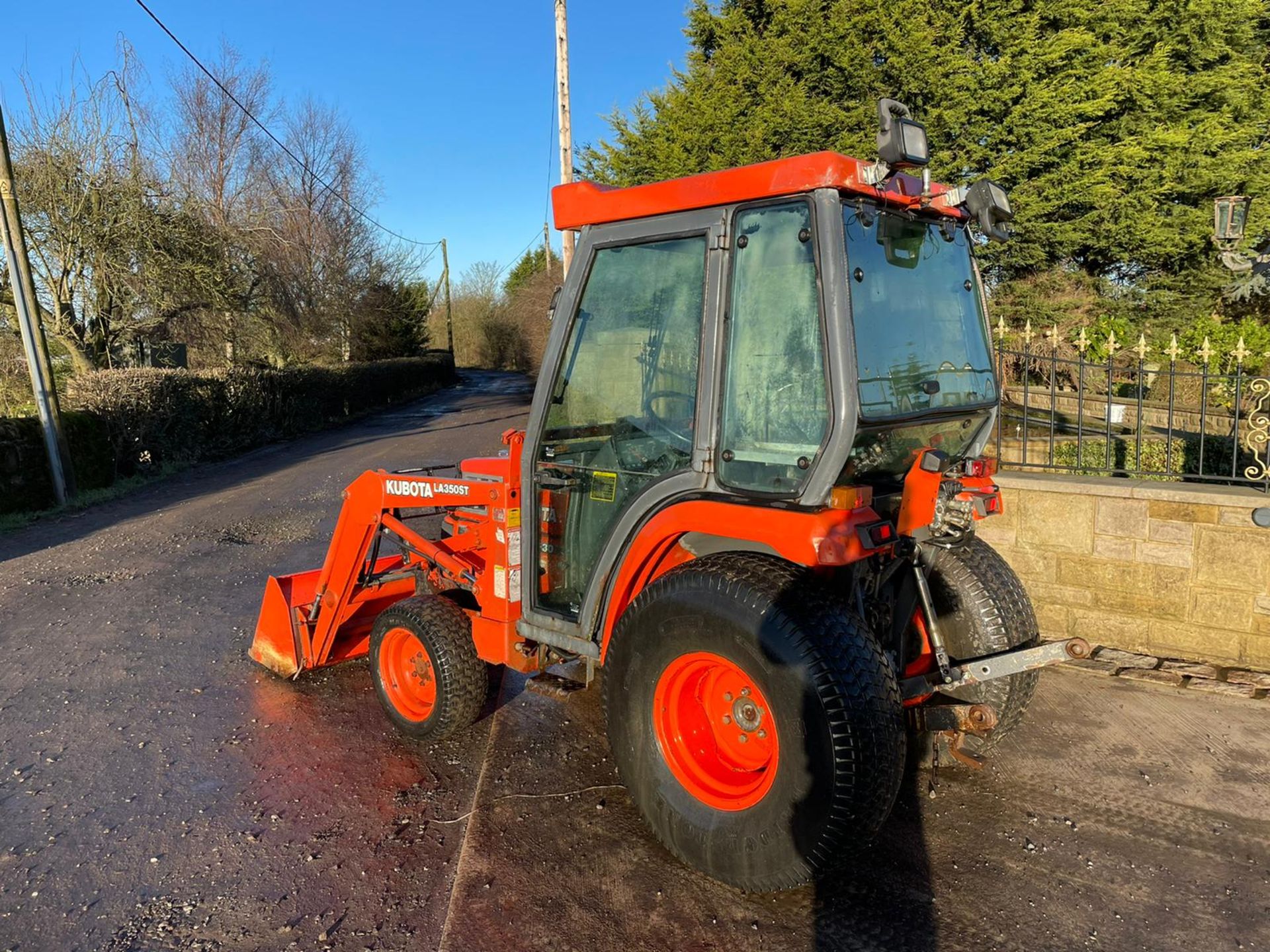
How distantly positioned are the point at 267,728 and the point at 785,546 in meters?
2.98

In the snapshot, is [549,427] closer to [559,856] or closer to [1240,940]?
[559,856]

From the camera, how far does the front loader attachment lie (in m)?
4.63

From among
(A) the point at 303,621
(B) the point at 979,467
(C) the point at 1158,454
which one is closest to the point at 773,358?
(B) the point at 979,467

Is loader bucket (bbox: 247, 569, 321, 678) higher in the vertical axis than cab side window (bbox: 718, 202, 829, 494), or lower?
lower

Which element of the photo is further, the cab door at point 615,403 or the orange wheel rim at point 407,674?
the orange wheel rim at point 407,674

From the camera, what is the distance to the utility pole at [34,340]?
398 inches

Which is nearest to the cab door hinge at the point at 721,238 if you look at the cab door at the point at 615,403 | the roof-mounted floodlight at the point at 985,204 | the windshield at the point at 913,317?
the cab door at the point at 615,403

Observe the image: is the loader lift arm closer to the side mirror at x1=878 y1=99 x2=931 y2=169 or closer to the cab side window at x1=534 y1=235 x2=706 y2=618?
the cab side window at x1=534 y1=235 x2=706 y2=618

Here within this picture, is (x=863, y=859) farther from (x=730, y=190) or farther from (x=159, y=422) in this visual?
(x=159, y=422)

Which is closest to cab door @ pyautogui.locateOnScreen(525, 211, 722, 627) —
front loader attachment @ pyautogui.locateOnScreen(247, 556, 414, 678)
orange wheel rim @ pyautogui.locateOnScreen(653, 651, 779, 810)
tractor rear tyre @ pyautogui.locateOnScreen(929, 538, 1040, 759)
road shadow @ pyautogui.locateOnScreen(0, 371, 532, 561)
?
orange wheel rim @ pyautogui.locateOnScreen(653, 651, 779, 810)

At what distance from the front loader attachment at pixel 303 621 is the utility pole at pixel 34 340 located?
7277mm

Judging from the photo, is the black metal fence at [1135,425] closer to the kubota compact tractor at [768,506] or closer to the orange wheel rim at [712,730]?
the kubota compact tractor at [768,506]

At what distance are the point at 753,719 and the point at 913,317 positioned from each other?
5.09 ft

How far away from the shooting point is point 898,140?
2582 millimetres
